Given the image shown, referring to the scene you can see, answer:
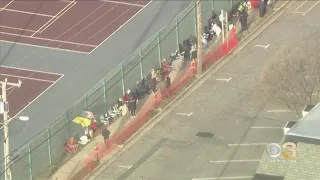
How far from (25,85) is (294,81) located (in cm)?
1570

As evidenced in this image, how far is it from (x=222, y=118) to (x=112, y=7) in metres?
17.2

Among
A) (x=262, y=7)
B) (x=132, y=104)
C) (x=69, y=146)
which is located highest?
Answer: (x=262, y=7)

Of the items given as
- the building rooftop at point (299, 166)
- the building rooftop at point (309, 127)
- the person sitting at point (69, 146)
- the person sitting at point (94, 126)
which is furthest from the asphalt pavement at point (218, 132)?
the building rooftop at point (299, 166)

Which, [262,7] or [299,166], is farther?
[262,7]

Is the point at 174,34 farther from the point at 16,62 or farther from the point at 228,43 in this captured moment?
the point at 16,62

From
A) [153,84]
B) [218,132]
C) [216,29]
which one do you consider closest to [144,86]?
[153,84]

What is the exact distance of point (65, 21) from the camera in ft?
254

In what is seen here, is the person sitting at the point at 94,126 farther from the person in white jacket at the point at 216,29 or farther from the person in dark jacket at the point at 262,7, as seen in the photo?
the person in dark jacket at the point at 262,7

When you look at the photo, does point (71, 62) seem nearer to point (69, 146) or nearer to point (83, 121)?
point (83, 121)

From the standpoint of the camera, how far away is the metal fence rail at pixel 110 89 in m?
59.4

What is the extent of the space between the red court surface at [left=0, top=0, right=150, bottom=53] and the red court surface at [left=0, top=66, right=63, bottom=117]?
3.81 meters

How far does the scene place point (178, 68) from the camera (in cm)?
7000

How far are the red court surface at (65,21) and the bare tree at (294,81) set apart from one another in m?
13.9

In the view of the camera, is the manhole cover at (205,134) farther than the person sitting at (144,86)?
No
